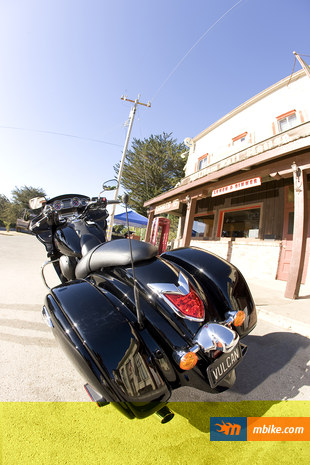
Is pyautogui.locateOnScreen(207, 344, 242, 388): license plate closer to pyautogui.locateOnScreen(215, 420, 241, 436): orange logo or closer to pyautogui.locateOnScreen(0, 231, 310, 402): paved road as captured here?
pyautogui.locateOnScreen(215, 420, 241, 436): orange logo

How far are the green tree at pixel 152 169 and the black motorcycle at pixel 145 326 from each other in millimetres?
22091

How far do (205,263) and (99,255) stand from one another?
0.72 m

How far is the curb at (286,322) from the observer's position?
2.50 m

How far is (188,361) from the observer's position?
0.85 meters

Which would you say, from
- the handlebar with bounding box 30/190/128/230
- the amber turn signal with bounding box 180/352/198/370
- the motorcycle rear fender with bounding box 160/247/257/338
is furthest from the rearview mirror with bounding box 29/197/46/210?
the amber turn signal with bounding box 180/352/198/370

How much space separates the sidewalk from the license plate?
81.1 inches

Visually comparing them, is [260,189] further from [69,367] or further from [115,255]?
[69,367]

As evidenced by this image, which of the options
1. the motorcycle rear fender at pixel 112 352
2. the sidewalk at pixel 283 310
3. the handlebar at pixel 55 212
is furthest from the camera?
the sidewalk at pixel 283 310

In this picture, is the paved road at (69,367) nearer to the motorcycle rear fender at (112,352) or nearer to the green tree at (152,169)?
the motorcycle rear fender at (112,352)

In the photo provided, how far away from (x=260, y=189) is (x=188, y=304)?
7.52 m

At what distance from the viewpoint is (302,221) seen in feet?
13.5

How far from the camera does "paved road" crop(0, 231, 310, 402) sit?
132cm

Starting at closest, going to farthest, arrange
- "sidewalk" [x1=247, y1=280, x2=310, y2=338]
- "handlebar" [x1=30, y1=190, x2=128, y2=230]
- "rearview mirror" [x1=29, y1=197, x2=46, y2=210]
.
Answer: "handlebar" [x1=30, y1=190, x2=128, y2=230]
"rearview mirror" [x1=29, y1=197, x2=46, y2=210]
"sidewalk" [x1=247, y1=280, x2=310, y2=338]

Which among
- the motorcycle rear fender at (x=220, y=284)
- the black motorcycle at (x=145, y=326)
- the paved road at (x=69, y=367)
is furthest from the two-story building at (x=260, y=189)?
the black motorcycle at (x=145, y=326)
